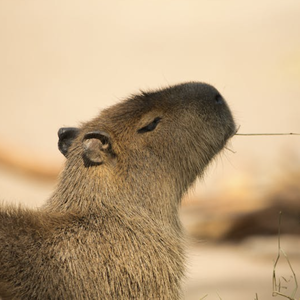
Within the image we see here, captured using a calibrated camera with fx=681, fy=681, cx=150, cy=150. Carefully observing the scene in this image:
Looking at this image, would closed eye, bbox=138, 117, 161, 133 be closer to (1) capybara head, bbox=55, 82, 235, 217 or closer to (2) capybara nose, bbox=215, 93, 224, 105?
(1) capybara head, bbox=55, 82, 235, 217

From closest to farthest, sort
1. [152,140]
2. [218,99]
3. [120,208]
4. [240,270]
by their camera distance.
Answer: [120,208] < [152,140] < [218,99] < [240,270]

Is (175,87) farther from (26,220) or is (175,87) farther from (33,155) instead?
(33,155)

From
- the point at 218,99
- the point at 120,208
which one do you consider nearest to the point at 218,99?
the point at 218,99

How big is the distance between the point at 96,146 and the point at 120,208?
39 centimetres

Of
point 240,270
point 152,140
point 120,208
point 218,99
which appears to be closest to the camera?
point 120,208

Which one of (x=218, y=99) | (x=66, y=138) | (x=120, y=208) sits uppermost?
(x=218, y=99)

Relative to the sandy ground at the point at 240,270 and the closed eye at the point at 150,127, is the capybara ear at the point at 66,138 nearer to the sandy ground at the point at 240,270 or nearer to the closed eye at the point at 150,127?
the closed eye at the point at 150,127

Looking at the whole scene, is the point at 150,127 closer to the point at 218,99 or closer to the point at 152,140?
the point at 152,140

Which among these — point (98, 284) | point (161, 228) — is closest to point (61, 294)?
point (98, 284)

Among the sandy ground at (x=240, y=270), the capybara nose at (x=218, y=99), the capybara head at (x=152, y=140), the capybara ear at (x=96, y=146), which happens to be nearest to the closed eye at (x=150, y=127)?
the capybara head at (x=152, y=140)

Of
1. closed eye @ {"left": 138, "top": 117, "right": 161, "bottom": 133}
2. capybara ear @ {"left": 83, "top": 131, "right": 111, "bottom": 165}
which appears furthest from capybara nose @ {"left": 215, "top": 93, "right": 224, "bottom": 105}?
capybara ear @ {"left": 83, "top": 131, "right": 111, "bottom": 165}

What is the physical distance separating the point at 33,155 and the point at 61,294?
641 centimetres

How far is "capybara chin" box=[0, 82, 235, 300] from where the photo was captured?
347 centimetres

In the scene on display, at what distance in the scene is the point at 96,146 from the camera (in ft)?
13.0
